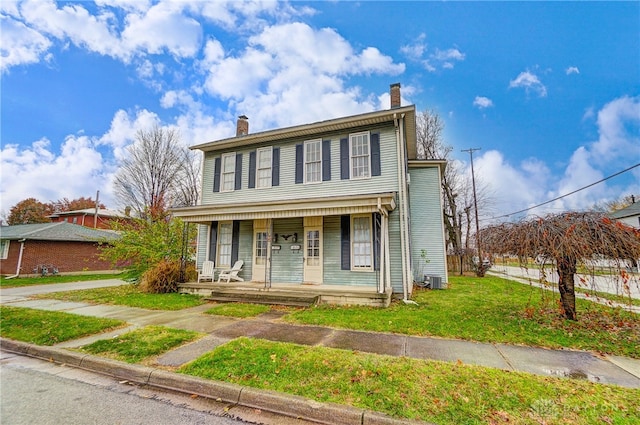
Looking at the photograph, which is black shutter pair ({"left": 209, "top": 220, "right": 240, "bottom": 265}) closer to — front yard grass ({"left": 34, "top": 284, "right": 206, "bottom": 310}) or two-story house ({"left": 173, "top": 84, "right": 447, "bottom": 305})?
two-story house ({"left": 173, "top": 84, "right": 447, "bottom": 305})

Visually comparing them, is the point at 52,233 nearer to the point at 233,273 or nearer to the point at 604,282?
the point at 233,273

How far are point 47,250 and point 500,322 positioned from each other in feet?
87.3

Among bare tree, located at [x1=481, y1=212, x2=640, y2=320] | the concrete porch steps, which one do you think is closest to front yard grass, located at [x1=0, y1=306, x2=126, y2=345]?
the concrete porch steps

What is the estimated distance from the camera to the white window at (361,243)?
9516 millimetres

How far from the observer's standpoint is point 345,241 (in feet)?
32.0

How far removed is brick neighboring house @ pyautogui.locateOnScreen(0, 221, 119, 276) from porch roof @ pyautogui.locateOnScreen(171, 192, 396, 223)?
11.0m

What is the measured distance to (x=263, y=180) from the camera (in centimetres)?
1151

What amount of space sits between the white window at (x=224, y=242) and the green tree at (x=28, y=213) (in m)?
40.2

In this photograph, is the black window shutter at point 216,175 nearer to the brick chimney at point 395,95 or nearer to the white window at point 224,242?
the white window at point 224,242

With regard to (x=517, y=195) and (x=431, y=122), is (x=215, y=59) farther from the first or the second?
(x=517, y=195)

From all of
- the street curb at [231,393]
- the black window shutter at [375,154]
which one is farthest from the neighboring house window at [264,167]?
the street curb at [231,393]

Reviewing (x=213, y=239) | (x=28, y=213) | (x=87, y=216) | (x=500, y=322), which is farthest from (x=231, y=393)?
(x=28, y=213)

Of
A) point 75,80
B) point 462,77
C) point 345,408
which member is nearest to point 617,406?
point 345,408

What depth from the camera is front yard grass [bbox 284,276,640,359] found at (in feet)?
16.2
